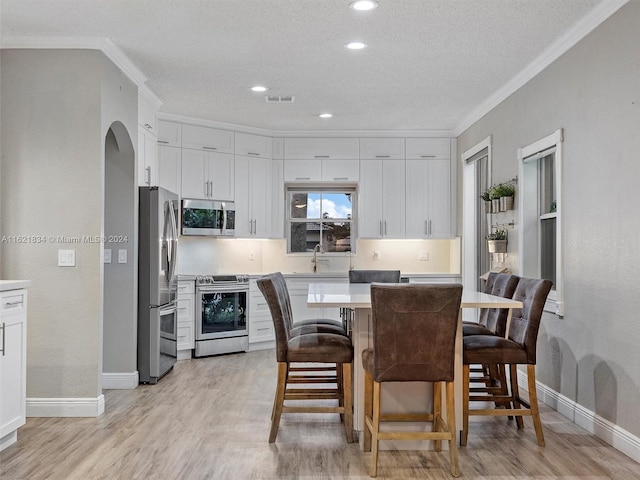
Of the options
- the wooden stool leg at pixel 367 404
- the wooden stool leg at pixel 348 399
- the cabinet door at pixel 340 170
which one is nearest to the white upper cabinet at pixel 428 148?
the cabinet door at pixel 340 170

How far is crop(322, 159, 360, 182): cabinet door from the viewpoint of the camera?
750cm

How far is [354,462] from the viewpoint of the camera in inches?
128

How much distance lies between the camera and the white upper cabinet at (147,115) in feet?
17.9

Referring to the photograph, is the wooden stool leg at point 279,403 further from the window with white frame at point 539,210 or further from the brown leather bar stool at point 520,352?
the window with white frame at point 539,210

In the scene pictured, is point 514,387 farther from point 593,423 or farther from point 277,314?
point 277,314

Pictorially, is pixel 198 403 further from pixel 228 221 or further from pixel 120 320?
pixel 228 221

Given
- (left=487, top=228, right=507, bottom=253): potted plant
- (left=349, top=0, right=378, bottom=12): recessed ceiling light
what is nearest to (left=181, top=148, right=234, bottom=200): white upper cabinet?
(left=487, top=228, right=507, bottom=253): potted plant

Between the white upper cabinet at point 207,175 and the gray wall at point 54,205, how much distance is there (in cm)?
252

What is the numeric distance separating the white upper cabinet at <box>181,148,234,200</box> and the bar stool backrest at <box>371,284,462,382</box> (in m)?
4.25

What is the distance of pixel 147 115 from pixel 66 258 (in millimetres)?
2014

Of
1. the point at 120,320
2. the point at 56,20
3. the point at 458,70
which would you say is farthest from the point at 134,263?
the point at 458,70

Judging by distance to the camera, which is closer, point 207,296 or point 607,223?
point 607,223

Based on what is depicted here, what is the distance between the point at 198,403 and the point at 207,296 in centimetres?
215

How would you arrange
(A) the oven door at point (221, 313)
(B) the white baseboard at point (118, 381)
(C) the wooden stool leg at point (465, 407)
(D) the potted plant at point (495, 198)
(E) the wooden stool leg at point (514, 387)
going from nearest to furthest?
1. (C) the wooden stool leg at point (465, 407)
2. (E) the wooden stool leg at point (514, 387)
3. (B) the white baseboard at point (118, 381)
4. (D) the potted plant at point (495, 198)
5. (A) the oven door at point (221, 313)
